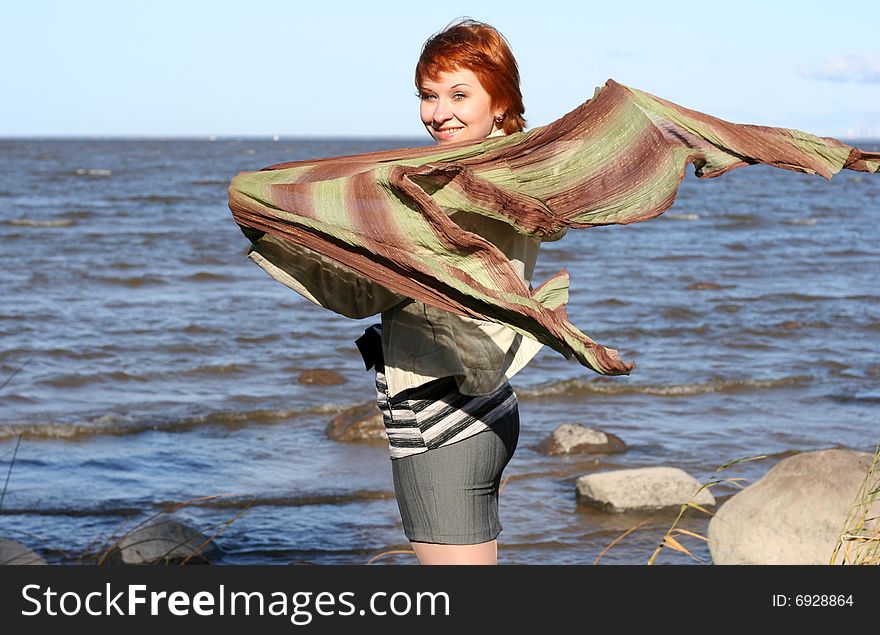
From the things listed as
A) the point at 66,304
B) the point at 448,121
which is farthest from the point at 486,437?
the point at 66,304

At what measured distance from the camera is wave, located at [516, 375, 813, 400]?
9727mm

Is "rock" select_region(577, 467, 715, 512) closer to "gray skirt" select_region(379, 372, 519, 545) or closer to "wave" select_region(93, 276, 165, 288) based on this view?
"gray skirt" select_region(379, 372, 519, 545)

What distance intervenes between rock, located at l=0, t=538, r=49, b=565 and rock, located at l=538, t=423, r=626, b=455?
3.93 metres

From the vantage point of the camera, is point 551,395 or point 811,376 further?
point 811,376

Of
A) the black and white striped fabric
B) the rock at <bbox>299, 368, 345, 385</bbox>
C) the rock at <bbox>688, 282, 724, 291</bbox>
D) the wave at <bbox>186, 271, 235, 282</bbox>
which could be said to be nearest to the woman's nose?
the black and white striped fabric

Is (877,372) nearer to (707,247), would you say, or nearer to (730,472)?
(730,472)

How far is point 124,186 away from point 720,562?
38023 millimetres

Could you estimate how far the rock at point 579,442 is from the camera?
780 cm

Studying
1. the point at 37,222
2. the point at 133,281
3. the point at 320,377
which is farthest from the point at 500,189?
the point at 37,222

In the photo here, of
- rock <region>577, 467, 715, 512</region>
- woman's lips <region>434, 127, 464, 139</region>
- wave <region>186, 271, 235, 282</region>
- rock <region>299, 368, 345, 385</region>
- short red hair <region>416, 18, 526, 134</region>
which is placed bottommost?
rock <region>577, 467, 715, 512</region>

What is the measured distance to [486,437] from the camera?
7.63ft

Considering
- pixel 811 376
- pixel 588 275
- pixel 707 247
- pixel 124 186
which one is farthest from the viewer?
pixel 124 186

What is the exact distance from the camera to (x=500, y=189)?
1940mm

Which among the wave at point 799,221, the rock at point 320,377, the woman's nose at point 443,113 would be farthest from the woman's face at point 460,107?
the wave at point 799,221
